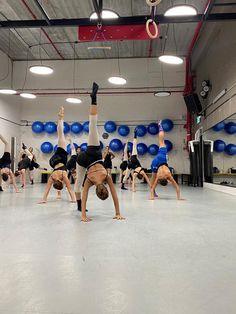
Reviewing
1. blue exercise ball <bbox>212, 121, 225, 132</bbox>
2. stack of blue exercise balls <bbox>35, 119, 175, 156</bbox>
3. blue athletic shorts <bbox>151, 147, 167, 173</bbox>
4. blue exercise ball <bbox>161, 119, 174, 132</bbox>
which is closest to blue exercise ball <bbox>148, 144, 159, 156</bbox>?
stack of blue exercise balls <bbox>35, 119, 175, 156</bbox>

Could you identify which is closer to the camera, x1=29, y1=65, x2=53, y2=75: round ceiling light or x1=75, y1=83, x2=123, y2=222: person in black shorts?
x1=75, y1=83, x2=123, y2=222: person in black shorts

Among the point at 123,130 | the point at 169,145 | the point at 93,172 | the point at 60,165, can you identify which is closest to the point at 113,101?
the point at 123,130

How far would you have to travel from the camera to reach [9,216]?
413 cm

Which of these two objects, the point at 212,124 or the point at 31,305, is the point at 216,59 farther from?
the point at 31,305

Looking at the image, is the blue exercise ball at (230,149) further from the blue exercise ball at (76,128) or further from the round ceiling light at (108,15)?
the blue exercise ball at (76,128)

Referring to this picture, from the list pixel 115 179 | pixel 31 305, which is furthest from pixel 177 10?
pixel 115 179

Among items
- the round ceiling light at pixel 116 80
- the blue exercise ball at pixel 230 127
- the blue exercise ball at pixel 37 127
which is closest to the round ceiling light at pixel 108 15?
the round ceiling light at pixel 116 80

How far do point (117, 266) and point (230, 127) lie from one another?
294 inches

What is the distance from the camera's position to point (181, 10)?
6.13 meters

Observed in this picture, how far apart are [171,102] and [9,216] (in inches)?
429

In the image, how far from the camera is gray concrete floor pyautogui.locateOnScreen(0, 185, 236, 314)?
1521 millimetres

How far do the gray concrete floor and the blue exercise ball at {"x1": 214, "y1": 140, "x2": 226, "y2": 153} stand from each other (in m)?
6.21

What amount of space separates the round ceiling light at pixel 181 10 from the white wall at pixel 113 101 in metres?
7.29

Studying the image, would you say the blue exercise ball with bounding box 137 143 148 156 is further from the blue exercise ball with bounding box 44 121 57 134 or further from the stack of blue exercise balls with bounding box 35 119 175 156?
the blue exercise ball with bounding box 44 121 57 134
